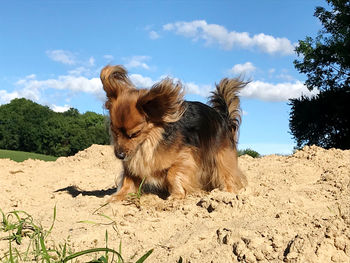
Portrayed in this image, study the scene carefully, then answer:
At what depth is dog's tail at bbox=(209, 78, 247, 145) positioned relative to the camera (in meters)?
6.36

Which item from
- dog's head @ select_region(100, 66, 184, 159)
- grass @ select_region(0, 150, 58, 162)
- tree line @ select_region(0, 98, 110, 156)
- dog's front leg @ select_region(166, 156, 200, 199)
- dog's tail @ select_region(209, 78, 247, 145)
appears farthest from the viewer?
tree line @ select_region(0, 98, 110, 156)

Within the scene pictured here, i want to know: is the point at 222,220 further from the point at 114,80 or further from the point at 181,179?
the point at 114,80

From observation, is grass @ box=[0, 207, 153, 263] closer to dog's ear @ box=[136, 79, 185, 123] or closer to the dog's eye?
the dog's eye

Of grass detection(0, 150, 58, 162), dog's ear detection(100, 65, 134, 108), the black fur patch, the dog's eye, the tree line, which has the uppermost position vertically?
the tree line

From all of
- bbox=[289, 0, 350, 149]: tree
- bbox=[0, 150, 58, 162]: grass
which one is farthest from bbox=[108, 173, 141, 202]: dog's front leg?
bbox=[289, 0, 350, 149]: tree

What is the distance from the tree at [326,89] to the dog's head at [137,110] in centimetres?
1340

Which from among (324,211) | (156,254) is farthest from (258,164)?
(156,254)

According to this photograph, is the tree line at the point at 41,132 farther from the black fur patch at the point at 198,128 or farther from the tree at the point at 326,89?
the black fur patch at the point at 198,128

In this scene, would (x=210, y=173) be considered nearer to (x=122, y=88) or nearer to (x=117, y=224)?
(x=122, y=88)

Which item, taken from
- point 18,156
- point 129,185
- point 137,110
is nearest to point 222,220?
point 137,110

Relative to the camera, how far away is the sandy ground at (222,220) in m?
2.76

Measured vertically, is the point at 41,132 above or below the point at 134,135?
above

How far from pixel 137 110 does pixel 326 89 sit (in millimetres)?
16009

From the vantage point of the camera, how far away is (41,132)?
21.5 metres
